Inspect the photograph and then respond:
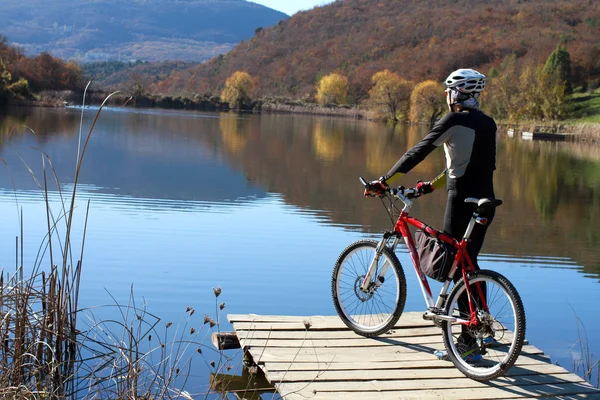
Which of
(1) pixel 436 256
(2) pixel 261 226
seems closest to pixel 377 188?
(1) pixel 436 256

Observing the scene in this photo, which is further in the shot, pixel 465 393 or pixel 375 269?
pixel 375 269

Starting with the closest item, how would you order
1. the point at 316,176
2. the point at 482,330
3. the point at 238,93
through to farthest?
the point at 482,330
the point at 316,176
the point at 238,93

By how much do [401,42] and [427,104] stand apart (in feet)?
197

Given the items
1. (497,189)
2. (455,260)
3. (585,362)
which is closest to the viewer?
(455,260)

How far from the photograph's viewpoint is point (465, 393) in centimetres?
407

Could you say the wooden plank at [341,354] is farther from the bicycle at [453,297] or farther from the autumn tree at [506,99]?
the autumn tree at [506,99]

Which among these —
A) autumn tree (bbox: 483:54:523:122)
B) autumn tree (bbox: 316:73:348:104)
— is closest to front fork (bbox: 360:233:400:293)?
autumn tree (bbox: 483:54:523:122)

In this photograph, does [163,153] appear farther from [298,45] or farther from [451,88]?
[298,45]

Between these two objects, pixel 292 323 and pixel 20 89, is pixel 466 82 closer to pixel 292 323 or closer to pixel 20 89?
pixel 292 323

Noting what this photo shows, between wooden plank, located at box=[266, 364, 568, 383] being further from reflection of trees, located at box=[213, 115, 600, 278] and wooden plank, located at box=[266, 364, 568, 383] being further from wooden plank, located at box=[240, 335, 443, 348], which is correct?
reflection of trees, located at box=[213, 115, 600, 278]

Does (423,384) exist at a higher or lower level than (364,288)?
lower

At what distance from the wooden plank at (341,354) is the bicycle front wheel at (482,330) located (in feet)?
0.93

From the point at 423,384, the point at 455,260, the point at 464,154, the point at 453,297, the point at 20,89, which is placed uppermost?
the point at 20,89

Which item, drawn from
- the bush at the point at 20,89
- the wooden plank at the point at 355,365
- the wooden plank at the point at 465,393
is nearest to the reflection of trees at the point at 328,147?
the wooden plank at the point at 355,365
